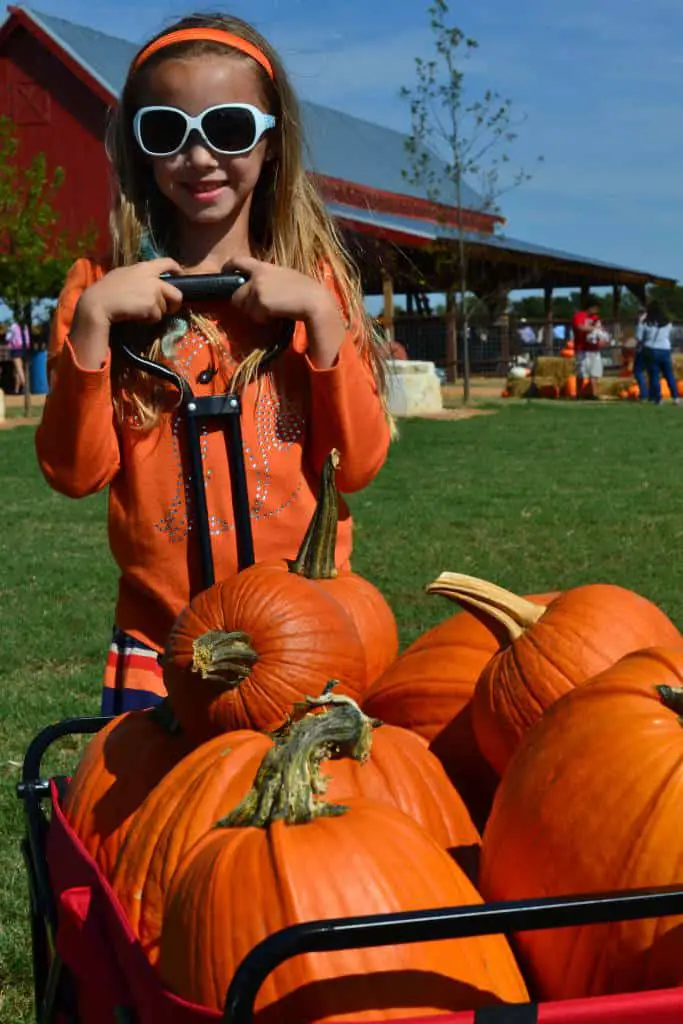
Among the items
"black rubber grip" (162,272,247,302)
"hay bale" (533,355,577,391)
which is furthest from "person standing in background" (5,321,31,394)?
"black rubber grip" (162,272,247,302)

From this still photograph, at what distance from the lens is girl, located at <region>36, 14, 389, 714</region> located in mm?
2400

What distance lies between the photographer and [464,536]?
8.43 meters

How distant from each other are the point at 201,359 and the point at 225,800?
1.31 m

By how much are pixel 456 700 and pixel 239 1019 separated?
0.92 meters

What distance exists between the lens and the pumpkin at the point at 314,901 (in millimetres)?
1167

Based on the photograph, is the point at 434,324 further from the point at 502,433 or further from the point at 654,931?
the point at 654,931

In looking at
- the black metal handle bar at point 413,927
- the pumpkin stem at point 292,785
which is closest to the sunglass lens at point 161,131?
the pumpkin stem at point 292,785

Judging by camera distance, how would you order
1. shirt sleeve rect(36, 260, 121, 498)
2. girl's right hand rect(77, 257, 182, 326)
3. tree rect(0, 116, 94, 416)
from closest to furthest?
girl's right hand rect(77, 257, 182, 326)
shirt sleeve rect(36, 260, 121, 498)
tree rect(0, 116, 94, 416)

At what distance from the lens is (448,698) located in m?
1.92

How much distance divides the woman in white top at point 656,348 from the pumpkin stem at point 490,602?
75.4 feet

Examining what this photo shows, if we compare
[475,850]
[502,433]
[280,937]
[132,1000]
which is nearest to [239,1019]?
[280,937]

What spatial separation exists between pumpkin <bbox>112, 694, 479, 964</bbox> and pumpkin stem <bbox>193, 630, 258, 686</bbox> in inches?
3.2

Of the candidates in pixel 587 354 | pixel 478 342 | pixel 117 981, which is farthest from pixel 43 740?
pixel 478 342

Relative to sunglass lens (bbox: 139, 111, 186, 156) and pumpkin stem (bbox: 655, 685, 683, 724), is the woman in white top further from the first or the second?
pumpkin stem (bbox: 655, 685, 683, 724)
